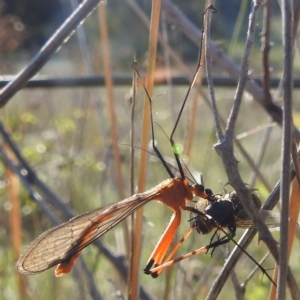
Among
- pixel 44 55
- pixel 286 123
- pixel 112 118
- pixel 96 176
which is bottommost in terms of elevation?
pixel 286 123

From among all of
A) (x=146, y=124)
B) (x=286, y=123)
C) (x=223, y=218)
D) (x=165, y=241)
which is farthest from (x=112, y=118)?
(x=286, y=123)

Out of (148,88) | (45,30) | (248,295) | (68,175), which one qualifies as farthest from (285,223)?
(45,30)

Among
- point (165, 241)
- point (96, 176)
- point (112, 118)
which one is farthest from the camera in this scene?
point (96, 176)

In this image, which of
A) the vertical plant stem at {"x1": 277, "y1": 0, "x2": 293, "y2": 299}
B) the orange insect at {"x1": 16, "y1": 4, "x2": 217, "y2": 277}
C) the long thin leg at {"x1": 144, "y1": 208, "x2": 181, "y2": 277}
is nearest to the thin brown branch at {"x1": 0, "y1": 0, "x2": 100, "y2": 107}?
the orange insect at {"x1": 16, "y1": 4, "x2": 217, "y2": 277}

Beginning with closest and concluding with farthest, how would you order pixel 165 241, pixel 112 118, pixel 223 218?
1. pixel 223 218
2. pixel 165 241
3. pixel 112 118

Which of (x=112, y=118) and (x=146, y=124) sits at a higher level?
(x=112, y=118)

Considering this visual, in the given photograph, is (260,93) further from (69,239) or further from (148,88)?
(69,239)

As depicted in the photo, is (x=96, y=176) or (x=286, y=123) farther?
(x=96, y=176)

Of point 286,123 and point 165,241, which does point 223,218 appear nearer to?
point 165,241

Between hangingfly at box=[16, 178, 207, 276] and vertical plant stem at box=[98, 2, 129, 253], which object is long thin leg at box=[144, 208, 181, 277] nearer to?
hangingfly at box=[16, 178, 207, 276]
